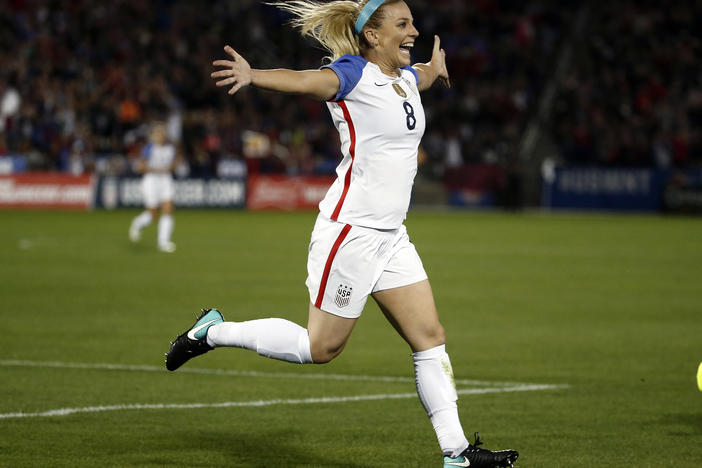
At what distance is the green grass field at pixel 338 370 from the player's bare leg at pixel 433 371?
684mm

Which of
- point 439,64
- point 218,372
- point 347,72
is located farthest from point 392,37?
point 218,372

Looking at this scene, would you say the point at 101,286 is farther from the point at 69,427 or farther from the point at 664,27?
the point at 664,27

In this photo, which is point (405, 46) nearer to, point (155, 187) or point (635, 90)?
point (155, 187)

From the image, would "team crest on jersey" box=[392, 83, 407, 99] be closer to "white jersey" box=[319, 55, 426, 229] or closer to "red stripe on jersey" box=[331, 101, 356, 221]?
"white jersey" box=[319, 55, 426, 229]

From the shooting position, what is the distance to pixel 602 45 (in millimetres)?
43031

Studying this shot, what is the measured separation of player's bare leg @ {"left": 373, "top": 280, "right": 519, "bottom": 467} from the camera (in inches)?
249

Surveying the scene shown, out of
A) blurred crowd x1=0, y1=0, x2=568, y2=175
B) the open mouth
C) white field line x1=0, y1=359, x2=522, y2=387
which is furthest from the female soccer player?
blurred crowd x1=0, y1=0, x2=568, y2=175

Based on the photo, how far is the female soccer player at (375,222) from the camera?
6332mm

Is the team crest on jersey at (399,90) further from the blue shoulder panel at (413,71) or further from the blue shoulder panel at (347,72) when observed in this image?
the blue shoulder panel at (413,71)

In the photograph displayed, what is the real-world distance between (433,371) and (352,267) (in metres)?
0.69

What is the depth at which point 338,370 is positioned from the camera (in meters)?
10.6

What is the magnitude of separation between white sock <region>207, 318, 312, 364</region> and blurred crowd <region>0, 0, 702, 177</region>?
104 feet

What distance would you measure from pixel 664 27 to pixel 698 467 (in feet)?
126

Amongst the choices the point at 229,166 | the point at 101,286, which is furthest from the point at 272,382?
the point at 229,166
